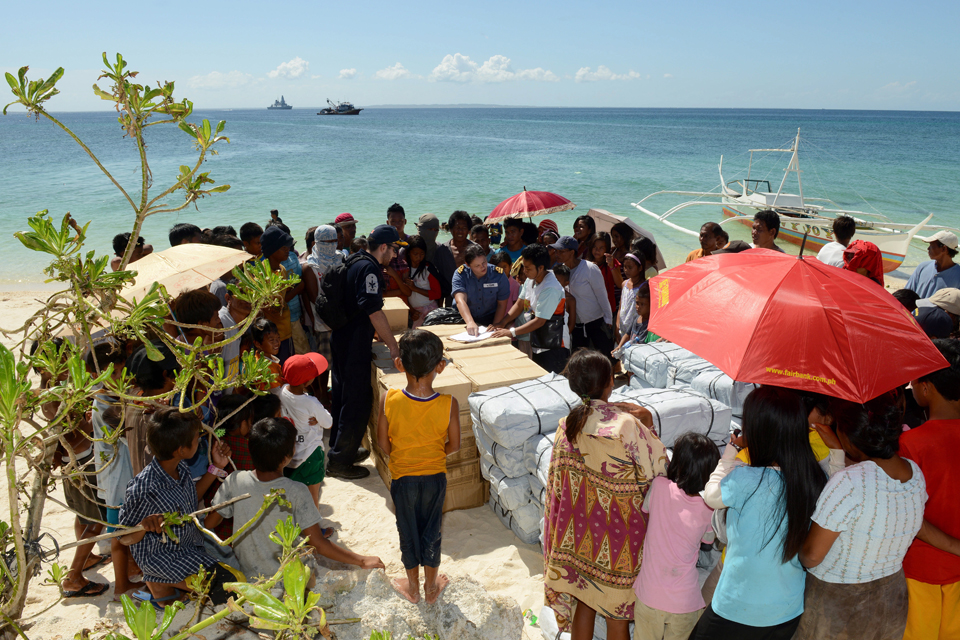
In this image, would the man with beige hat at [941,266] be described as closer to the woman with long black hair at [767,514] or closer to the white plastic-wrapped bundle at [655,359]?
the white plastic-wrapped bundle at [655,359]

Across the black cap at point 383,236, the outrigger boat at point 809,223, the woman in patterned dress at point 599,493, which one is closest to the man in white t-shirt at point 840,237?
the outrigger boat at point 809,223

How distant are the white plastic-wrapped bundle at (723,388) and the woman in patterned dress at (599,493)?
1.15 m

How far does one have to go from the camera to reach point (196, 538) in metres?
2.94

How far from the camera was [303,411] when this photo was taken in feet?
11.6

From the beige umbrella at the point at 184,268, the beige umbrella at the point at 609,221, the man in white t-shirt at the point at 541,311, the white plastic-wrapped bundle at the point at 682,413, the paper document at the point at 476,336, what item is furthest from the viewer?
the beige umbrella at the point at 609,221

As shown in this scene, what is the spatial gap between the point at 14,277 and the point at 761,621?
15847mm

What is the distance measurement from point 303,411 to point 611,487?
6.65 feet

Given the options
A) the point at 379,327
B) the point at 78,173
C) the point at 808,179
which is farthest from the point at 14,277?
the point at 808,179

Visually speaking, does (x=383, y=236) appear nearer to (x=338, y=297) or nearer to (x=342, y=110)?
(x=338, y=297)

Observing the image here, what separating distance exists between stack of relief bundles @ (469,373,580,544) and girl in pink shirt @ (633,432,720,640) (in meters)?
0.91

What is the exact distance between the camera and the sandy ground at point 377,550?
9.96 feet

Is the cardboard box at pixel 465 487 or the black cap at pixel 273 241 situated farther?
the black cap at pixel 273 241

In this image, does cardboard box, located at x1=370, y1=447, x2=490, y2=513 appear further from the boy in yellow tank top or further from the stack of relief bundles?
the boy in yellow tank top

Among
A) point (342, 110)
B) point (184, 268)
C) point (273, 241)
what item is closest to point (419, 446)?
point (184, 268)
